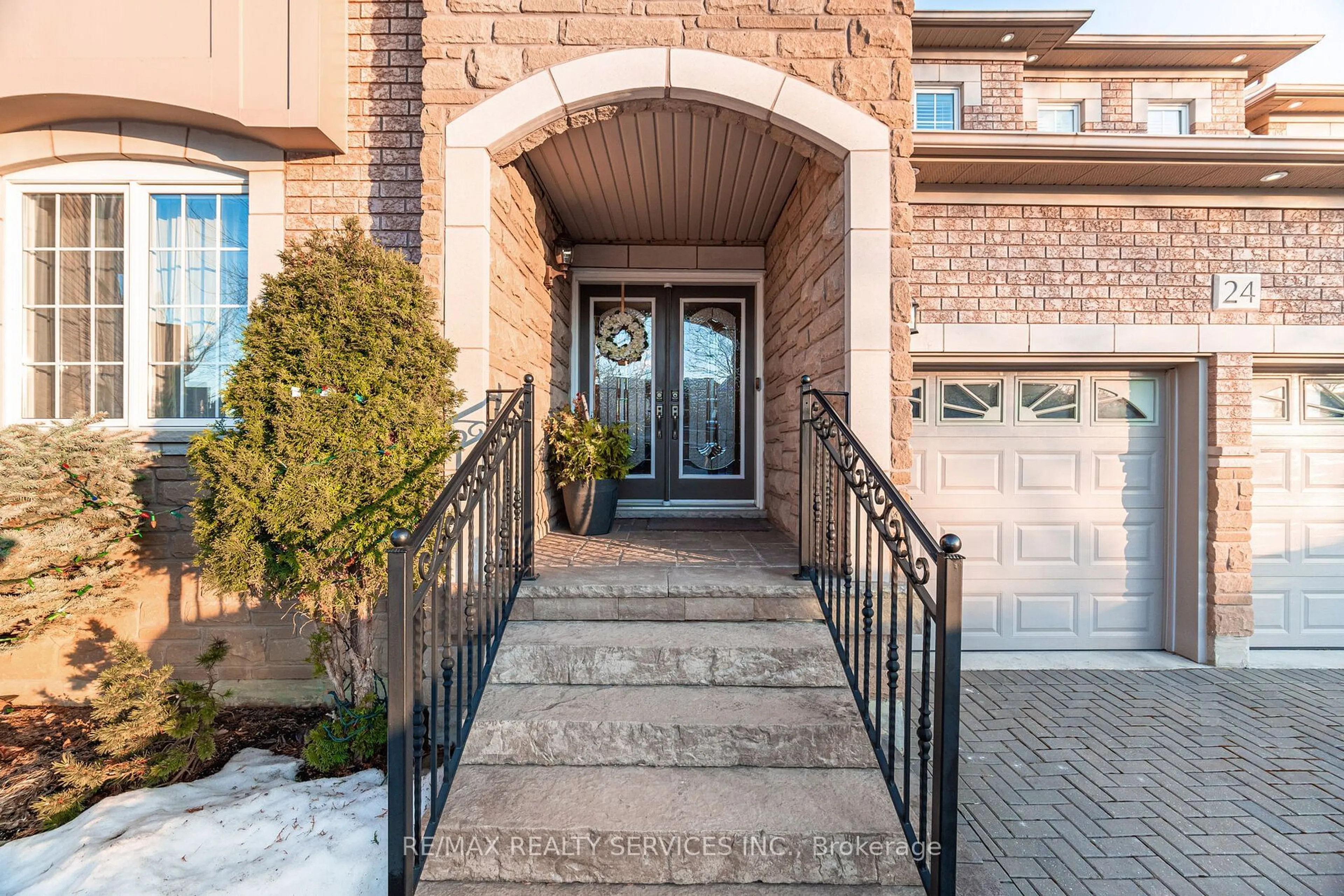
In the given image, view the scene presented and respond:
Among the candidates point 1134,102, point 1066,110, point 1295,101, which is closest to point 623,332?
point 1066,110

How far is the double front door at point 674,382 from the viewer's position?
198 inches

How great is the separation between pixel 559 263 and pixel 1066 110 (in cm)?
643

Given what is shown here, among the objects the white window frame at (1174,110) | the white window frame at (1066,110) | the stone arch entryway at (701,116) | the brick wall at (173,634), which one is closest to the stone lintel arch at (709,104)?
the stone arch entryway at (701,116)

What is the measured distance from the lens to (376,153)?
3.25m

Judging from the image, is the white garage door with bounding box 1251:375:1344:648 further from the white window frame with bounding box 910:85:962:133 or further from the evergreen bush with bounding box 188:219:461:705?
the evergreen bush with bounding box 188:219:461:705

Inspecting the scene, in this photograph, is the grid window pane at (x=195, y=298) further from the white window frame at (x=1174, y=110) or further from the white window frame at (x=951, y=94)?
the white window frame at (x=1174, y=110)

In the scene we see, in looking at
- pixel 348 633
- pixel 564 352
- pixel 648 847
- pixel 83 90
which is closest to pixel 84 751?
pixel 348 633

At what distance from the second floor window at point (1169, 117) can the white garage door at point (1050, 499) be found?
14.5ft

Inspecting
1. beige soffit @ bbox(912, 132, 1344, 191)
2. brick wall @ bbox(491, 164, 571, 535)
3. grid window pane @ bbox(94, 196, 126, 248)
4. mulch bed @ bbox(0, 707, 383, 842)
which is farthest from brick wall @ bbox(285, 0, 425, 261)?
beige soffit @ bbox(912, 132, 1344, 191)

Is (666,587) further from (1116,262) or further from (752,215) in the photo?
(1116,262)

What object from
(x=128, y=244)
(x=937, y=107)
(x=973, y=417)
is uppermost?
(x=937, y=107)

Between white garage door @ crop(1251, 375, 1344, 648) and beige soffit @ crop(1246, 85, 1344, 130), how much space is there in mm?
4250

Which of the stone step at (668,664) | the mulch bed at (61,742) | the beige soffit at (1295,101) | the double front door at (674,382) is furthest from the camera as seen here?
the beige soffit at (1295,101)

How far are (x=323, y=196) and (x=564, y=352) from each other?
195 cm
